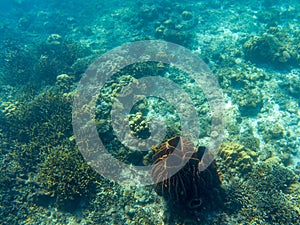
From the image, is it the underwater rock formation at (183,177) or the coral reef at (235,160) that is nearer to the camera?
the underwater rock formation at (183,177)

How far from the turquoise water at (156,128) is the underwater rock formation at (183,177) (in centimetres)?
3

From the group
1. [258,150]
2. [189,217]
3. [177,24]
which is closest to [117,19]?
[177,24]

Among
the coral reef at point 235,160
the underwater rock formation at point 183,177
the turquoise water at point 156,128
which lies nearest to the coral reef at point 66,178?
the turquoise water at point 156,128

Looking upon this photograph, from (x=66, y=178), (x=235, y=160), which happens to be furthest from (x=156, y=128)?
(x=66, y=178)

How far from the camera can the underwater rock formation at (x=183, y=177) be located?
4.64 metres

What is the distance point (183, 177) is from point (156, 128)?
2898mm

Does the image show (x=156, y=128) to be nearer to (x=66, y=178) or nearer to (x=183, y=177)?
(x=183, y=177)

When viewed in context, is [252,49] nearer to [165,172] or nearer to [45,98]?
[165,172]

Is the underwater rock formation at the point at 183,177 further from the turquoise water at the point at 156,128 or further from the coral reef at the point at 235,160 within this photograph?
the coral reef at the point at 235,160

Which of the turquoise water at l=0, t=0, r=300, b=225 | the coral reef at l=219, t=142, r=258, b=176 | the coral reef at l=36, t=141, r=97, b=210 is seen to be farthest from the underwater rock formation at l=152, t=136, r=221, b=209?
the coral reef at l=36, t=141, r=97, b=210

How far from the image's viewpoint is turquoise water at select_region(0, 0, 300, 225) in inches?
211

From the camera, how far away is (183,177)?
4609mm

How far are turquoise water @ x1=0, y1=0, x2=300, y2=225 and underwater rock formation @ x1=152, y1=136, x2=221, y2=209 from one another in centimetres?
3

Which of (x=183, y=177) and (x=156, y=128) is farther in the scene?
(x=156, y=128)
